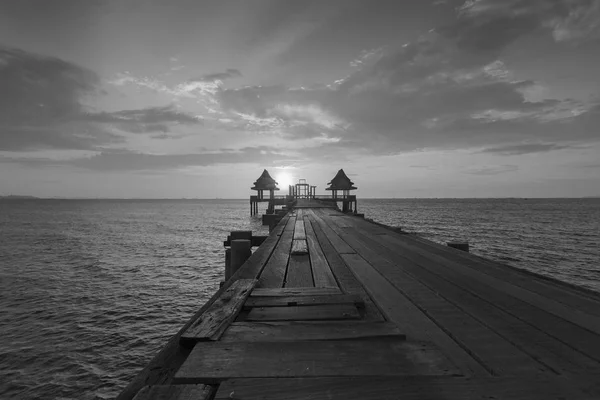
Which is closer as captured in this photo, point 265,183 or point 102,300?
point 102,300

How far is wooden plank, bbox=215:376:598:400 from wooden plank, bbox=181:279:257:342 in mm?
542

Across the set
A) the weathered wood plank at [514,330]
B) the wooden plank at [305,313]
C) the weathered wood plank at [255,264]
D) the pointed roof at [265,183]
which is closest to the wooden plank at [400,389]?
the weathered wood plank at [514,330]

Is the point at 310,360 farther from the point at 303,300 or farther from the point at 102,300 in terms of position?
the point at 102,300

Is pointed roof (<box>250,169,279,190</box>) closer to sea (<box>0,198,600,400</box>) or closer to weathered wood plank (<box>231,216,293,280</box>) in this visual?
sea (<box>0,198,600,400</box>)

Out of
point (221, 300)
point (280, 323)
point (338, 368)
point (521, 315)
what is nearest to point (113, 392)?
point (221, 300)

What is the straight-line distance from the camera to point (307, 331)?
2.11 m

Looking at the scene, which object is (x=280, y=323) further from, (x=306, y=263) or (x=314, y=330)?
(x=306, y=263)

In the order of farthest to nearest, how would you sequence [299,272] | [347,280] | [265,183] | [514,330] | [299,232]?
[265,183] → [299,232] → [299,272] → [347,280] → [514,330]

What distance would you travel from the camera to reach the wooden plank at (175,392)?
135 centimetres

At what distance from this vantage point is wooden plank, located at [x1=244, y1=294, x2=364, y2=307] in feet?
8.67

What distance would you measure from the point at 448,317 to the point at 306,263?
232 centimetres

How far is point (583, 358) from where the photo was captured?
6.18ft

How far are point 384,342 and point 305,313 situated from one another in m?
0.71

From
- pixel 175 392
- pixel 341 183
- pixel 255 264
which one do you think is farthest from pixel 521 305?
pixel 341 183
